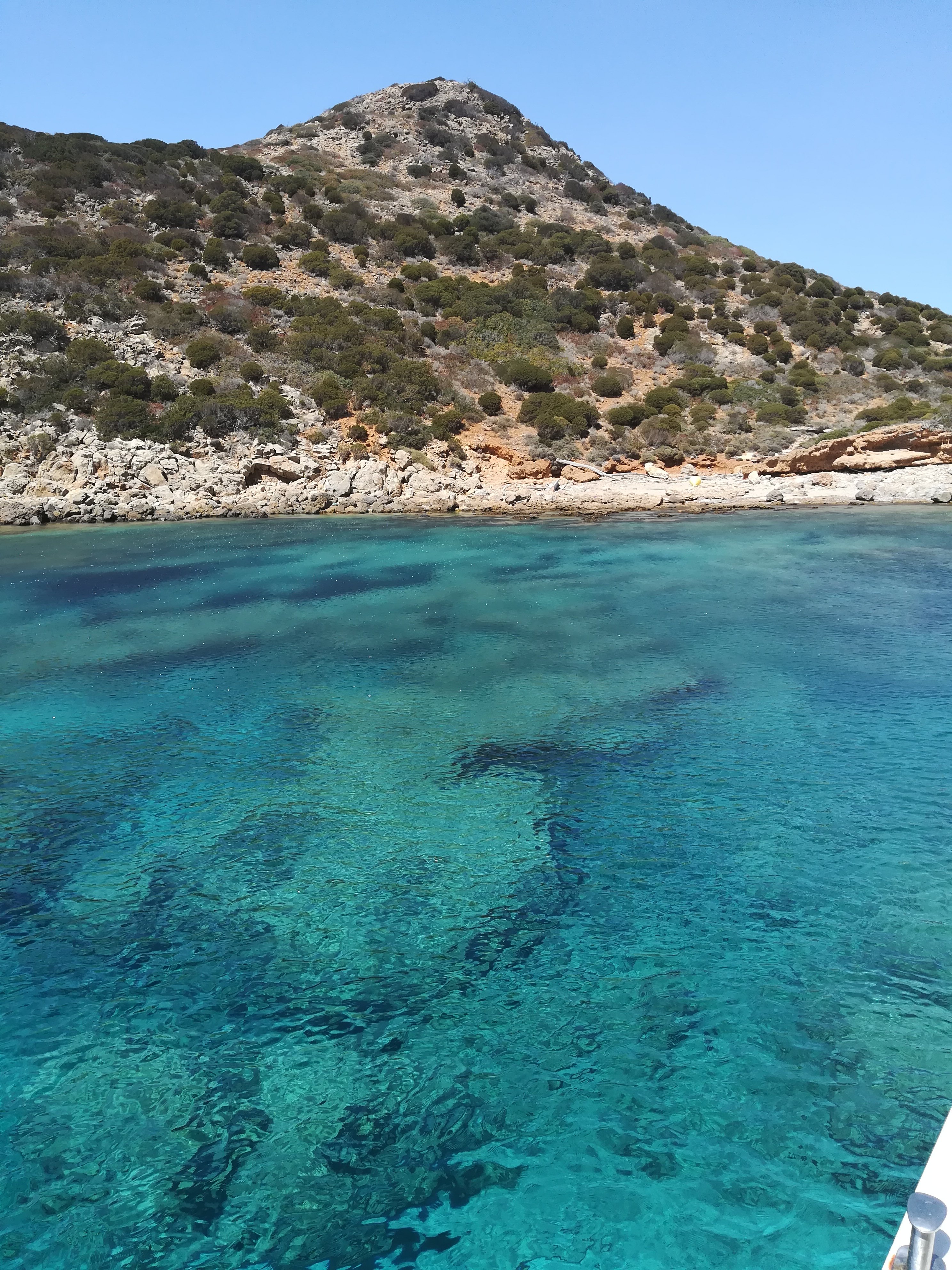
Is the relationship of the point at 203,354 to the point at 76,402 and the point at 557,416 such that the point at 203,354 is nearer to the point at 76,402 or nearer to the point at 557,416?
the point at 76,402

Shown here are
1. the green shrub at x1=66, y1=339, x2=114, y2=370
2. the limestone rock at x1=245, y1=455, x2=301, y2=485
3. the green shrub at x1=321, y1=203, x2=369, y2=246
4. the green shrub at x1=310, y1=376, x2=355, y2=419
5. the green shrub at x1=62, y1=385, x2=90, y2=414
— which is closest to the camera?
the limestone rock at x1=245, y1=455, x2=301, y2=485

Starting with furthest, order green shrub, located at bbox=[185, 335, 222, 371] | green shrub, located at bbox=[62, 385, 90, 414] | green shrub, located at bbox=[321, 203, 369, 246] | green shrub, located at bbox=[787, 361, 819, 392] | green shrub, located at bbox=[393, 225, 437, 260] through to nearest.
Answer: green shrub, located at bbox=[321, 203, 369, 246]
green shrub, located at bbox=[393, 225, 437, 260]
green shrub, located at bbox=[787, 361, 819, 392]
green shrub, located at bbox=[185, 335, 222, 371]
green shrub, located at bbox=[62, 385, 90, 414]

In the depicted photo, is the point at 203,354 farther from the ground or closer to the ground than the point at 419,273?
closer to the ground

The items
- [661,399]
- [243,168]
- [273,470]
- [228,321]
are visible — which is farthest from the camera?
[243,168]

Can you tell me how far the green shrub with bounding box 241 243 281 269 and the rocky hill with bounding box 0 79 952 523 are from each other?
0.14 m

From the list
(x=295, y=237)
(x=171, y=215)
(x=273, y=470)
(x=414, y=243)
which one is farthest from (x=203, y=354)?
(x=414, y=243)

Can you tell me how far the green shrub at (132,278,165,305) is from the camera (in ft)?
117

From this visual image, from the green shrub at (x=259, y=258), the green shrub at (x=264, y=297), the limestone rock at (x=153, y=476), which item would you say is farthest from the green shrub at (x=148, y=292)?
the limestone rock at (x=153, y=476)

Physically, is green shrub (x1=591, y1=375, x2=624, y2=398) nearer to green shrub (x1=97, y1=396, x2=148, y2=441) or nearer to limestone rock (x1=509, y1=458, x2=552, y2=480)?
limestone rock (x1=509, y1=458, x2=552, y2=480)

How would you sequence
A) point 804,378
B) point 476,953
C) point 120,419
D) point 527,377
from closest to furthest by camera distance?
point 476,953, point 120,419, point 527,377, point 804,378

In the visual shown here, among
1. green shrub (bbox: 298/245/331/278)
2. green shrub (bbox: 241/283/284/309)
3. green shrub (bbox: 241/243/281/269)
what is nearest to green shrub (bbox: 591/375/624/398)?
green shrub (bbox: 241/283/284/309)

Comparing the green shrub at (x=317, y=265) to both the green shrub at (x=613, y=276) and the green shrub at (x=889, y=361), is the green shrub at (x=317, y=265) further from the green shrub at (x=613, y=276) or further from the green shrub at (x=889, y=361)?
the green shrub at (x=889, y=361)

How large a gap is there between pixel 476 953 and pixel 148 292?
37.4m

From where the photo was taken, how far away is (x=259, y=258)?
40.2 metres
